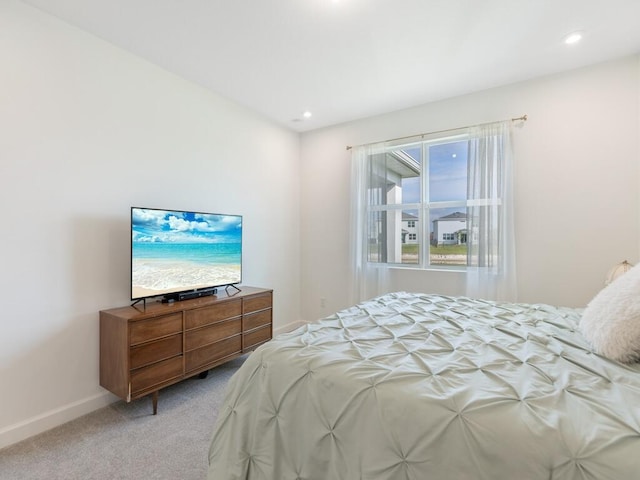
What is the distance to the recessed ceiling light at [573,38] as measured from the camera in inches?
89.0

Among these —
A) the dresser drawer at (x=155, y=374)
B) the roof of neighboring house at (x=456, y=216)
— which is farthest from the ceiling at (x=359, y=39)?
the dresser drawer at (x=155, y=374)

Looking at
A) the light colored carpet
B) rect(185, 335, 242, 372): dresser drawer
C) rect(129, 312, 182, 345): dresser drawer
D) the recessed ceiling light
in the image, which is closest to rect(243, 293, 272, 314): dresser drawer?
rect(185, 335, 242, 372): dresser drawer

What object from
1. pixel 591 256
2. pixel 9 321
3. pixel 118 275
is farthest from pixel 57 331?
pixel 591 256

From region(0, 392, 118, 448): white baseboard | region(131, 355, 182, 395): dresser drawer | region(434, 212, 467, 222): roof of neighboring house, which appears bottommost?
region(0, 392, 118, 448): white baseboard

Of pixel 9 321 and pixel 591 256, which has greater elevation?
pixel 591 256

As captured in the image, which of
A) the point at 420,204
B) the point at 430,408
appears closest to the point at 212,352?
the point at 430,408

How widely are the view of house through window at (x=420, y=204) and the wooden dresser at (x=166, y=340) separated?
183 cm

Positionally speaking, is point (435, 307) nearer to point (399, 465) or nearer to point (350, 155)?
point (399, 465)

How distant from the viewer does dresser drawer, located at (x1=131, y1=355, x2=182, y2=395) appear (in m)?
2.08

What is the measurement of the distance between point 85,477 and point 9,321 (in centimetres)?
106

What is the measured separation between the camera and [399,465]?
3.07 feet

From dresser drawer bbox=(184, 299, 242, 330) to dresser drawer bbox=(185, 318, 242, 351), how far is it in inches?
1.8

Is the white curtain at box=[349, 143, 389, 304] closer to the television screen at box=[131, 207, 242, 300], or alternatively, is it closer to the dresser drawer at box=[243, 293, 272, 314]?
the dresser drawer at box=[243, 293, 272, 314]

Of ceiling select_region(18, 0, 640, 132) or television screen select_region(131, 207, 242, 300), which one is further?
television screen select_region(131, 207, 242, 300)
